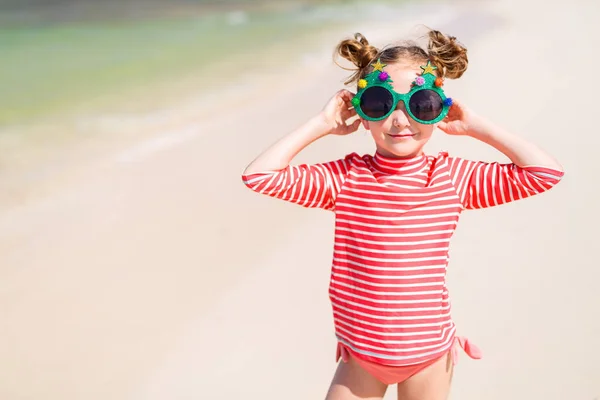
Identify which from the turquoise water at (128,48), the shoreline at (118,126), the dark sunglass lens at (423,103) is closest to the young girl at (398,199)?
the dark sunglass lens at (423,103)

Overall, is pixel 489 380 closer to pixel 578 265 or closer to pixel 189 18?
pixel 578 265

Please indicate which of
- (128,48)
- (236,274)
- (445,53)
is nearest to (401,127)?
(445,53)

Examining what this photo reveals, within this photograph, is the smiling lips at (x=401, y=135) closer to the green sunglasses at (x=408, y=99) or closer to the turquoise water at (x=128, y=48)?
the green sunglasses at (x=408, y=99)

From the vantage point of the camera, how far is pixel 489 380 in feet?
13.1

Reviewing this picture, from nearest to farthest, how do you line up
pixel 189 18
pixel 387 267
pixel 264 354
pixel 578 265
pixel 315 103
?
pixel 387 267 < pixel 264 354 < pixel 578 265 < pixel 315 103 < pixel 189 18

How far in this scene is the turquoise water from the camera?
36.3 ft

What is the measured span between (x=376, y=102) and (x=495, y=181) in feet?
1.61

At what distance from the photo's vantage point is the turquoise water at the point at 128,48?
11070mm

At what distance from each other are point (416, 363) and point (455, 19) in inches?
448

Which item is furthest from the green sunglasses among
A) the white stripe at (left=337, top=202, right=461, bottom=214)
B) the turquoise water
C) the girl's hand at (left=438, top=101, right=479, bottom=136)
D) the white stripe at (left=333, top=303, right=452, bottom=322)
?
the turquoise water

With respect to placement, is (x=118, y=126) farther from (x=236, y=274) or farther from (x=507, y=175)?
(x=507, y=175)

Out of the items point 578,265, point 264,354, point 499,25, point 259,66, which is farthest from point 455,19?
point 264,354

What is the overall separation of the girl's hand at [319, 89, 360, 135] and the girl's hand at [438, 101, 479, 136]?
32 centimetres

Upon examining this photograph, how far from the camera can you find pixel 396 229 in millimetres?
2633
